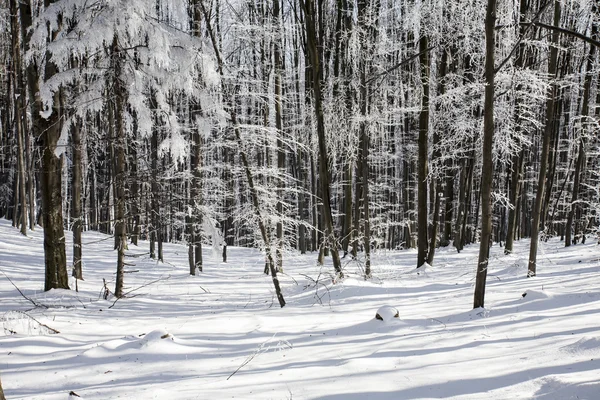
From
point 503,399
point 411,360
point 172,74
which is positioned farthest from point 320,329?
point 172,74

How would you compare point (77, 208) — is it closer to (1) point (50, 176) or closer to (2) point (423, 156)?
(1) point (50, 176)

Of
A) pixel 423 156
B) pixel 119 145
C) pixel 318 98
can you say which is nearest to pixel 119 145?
pixel 119 145

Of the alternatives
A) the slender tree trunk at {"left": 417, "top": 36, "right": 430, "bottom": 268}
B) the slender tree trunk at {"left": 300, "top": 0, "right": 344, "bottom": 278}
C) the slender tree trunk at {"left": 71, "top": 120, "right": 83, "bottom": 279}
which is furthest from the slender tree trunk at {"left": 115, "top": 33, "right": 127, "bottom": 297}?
the slender tree trunk at {"left": 417, "top": 36, "right": 430, "bottom": 268}

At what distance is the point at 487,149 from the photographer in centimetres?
581

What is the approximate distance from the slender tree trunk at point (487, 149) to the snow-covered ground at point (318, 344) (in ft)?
2.28

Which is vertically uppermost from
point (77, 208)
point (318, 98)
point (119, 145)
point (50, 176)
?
point (318, 98)

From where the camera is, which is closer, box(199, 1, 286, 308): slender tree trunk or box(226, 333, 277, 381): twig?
box(226, 333, 277, 381): twig

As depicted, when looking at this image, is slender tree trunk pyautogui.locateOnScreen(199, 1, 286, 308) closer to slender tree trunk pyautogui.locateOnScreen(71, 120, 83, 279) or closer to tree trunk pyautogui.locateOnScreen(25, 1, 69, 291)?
tree trunk pyautogui.locateOnScreen(25, 1, 69, 291)

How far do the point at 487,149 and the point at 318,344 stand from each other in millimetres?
3718

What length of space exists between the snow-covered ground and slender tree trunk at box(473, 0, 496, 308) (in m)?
0.70

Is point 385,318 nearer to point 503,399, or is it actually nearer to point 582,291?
point 503,399

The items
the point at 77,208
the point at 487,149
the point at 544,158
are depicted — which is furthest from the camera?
the point at 77,208

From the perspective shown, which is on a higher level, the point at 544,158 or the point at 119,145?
the point at 119,145

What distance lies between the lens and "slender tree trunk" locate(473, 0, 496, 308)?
5.67m
